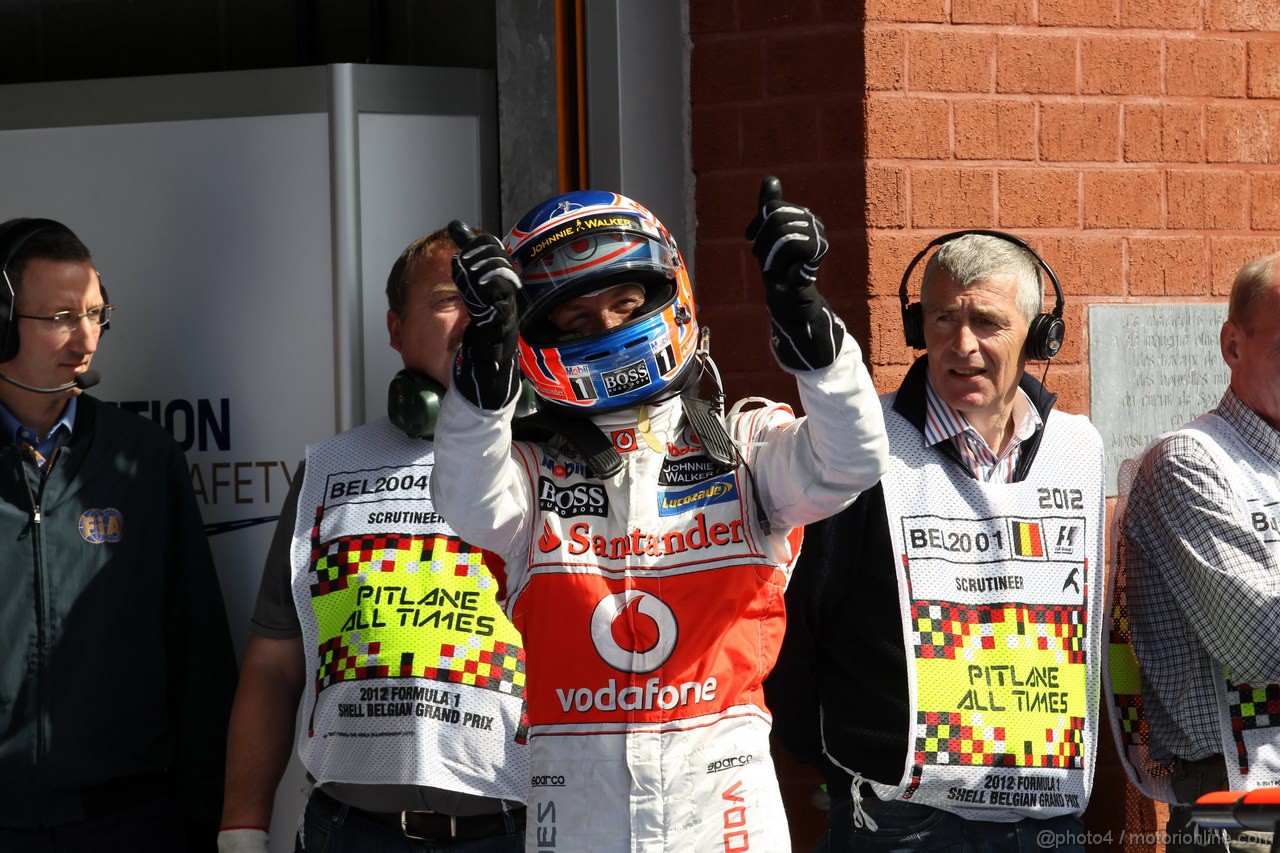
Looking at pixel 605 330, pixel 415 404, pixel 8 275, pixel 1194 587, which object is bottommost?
pixel 1194 587

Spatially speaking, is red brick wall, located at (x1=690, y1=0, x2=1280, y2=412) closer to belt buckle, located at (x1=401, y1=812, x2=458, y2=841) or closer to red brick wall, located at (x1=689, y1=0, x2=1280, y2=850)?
red brick wall, located at (x1=689, y1=0, x2=1280, y2=850)

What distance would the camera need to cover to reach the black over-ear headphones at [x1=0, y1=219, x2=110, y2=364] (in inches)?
→ 127

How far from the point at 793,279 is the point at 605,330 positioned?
0.36 m

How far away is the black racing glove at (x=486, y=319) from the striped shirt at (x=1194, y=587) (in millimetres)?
1550

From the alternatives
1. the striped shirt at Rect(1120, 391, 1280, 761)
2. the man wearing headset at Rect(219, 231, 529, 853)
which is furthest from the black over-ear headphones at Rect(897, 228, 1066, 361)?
the man wearing headset at Rect(219, 231, 529, 853)

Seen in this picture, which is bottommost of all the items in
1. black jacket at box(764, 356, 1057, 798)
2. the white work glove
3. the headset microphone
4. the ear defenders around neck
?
the white work glove

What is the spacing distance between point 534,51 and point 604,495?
1851mm

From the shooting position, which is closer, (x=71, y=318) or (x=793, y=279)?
(x=793, y=279)

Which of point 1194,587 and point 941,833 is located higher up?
point 1194,587

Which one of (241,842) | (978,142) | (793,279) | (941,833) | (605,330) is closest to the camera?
(793,279)

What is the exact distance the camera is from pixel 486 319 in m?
2.03

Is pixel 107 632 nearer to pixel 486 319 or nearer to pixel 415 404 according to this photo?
pixel 415 404

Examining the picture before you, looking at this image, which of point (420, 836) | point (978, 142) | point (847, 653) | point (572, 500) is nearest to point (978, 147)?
point (978, 142)

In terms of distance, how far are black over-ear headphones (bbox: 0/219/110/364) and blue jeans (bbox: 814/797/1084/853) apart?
6.84 feet
